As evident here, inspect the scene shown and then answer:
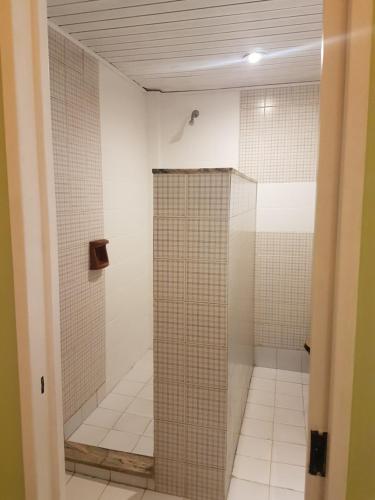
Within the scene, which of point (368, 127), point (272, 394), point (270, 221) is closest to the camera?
point (368, 127)

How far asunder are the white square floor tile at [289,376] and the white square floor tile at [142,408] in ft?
3.77

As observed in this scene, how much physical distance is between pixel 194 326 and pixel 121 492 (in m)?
0.97

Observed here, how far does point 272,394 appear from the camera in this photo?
2.81 m

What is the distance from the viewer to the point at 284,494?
6.03 feet

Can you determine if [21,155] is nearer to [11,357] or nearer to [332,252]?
[11,357]

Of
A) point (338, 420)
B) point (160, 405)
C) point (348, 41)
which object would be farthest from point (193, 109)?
point (338, 420)

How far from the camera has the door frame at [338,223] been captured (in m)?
0.61

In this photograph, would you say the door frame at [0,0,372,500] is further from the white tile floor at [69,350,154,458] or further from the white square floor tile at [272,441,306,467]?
the white square floor tile at [272,441,306,467]

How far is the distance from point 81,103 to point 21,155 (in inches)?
64.4

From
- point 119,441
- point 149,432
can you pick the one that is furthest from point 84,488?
point 149,432

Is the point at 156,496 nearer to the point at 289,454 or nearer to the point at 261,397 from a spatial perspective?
the point at 289,454

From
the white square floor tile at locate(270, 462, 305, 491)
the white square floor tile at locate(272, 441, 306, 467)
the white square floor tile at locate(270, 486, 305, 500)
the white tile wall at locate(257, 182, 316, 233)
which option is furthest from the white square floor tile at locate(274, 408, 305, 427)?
the white tile wall at locate(257, 182, 316, 233)

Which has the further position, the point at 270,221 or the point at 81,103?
the point at 270,221

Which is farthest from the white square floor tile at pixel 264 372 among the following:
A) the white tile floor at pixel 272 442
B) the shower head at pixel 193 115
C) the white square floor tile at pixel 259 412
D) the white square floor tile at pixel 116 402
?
the shower head at pixel 193 115
